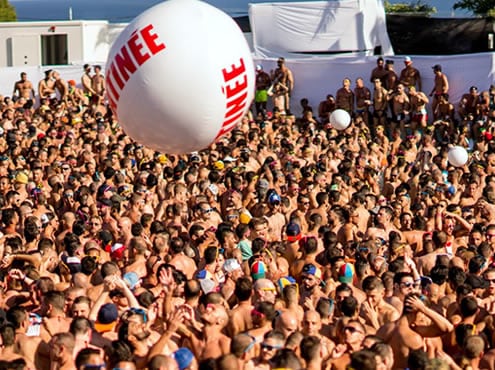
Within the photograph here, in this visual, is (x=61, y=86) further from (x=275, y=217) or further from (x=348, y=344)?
(x=348, y=344)

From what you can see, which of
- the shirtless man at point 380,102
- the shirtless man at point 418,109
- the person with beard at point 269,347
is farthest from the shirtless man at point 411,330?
the shirtless man at point 380,102

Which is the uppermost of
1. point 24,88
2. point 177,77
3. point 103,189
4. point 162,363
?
point 177,77

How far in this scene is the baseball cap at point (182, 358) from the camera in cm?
682

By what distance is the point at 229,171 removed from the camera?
1538cm

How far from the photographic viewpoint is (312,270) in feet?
31.9

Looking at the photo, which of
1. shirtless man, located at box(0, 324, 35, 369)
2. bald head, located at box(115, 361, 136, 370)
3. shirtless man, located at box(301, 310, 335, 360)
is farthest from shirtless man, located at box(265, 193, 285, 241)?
bald head, located at box(115, 361, 136, 370)

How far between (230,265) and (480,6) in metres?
21.2

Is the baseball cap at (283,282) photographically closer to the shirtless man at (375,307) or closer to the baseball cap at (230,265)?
the baseball cap at (230,265)

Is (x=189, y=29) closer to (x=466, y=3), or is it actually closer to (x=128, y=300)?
(x=128, y=300)

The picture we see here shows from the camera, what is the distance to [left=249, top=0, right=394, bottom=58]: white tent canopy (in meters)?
24.7

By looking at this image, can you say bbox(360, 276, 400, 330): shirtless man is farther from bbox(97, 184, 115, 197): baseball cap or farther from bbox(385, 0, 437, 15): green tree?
bbox(385, 0, 437, 15): green tree

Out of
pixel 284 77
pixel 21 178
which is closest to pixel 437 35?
pixel 284 77

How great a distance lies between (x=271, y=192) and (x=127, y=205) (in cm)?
179

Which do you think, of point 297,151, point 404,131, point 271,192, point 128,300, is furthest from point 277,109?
point 128,300
